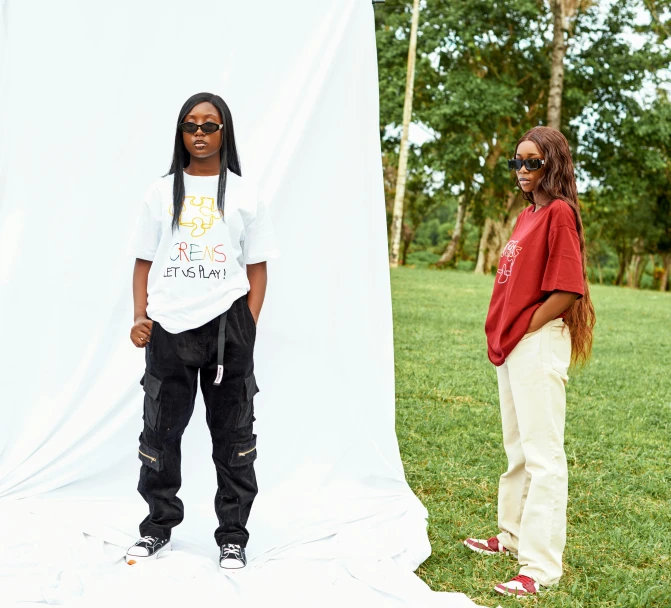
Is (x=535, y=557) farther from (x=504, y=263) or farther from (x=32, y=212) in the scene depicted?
(x=32, y=212)

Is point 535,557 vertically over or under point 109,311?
under

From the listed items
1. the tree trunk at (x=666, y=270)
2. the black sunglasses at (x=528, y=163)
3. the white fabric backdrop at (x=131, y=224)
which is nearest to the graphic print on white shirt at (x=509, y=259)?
the black sunglasses at (x=528, y=163)

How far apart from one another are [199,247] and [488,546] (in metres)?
1.51

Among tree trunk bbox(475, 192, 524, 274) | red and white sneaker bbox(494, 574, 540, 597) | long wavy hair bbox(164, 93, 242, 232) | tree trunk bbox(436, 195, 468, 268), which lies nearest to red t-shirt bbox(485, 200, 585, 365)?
red and white sneaker bbox(494, 574, 540, 597)

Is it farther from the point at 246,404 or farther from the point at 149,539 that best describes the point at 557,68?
the point at 149,539

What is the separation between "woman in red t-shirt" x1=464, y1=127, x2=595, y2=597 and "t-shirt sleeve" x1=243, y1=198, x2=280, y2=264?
30.8 inches

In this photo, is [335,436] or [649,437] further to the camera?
[649,437]

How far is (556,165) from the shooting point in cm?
261

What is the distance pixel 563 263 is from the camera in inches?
99.4

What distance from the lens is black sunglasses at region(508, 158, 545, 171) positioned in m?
2.61

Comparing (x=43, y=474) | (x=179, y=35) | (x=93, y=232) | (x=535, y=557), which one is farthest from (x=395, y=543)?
(x=179, y=35)

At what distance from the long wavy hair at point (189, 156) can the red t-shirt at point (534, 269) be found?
0.96 meters

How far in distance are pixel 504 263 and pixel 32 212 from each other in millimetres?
1785

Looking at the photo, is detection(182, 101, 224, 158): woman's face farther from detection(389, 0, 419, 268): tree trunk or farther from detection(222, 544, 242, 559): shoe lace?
detection(389, 0, 419, 268): tree trunk
